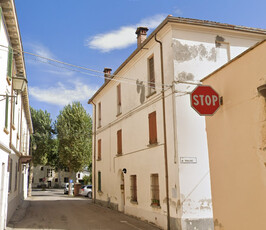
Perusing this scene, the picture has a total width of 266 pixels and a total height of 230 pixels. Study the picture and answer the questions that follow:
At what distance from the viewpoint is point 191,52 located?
42.0 ft

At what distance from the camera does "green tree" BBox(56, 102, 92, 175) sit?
33594 millimetres

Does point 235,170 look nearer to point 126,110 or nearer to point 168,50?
point 168,50

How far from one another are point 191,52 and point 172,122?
3.15 meters

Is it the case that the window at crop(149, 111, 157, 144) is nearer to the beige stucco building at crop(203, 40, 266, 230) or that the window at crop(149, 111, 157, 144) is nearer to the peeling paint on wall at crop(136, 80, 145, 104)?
the peeling paint on wall at crop(136, 80, 145, 104)

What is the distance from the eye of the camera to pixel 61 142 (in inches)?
1340

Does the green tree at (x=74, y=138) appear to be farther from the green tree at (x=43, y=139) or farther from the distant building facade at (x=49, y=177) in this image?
the distant building facade at (x=49, y=177)

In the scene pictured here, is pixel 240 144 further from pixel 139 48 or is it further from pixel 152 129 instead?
pixel 139 48

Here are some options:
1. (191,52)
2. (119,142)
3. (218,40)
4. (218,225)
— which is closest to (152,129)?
(191,52)

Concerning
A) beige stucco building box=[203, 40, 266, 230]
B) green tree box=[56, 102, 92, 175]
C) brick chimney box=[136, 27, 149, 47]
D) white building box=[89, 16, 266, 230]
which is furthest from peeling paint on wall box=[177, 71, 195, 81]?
green tree box=[56, 102, 92, 175]

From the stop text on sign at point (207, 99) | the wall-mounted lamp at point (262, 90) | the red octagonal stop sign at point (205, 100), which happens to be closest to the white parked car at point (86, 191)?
the red octagonal stop sign at point (205, 100)

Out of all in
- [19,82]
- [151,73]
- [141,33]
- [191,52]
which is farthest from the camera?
[141,33]

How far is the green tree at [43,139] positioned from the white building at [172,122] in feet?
85.2

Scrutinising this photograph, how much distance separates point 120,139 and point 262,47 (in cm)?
1287

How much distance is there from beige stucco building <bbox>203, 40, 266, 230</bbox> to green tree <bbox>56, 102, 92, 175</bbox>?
86.9 ft
